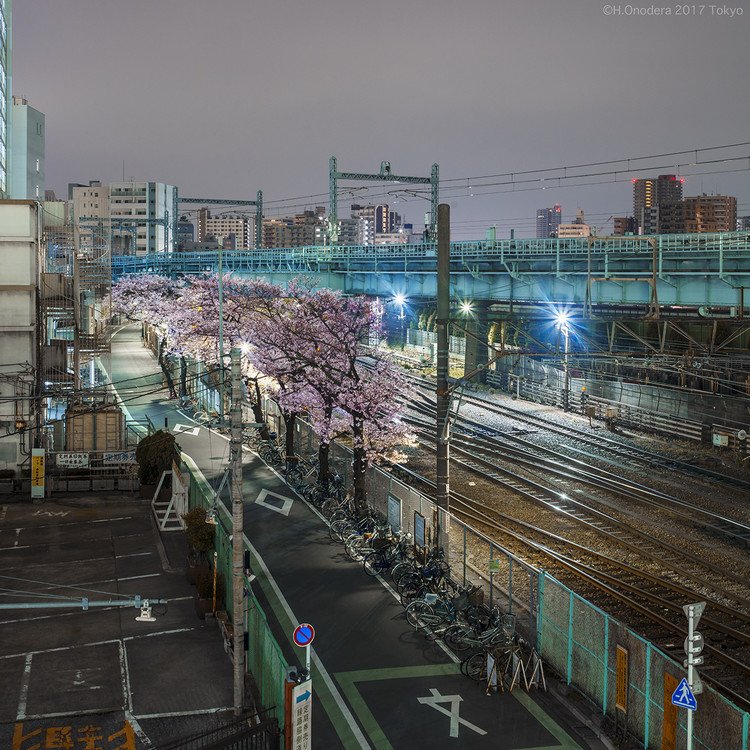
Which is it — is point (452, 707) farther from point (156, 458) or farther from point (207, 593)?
point (156, 458)

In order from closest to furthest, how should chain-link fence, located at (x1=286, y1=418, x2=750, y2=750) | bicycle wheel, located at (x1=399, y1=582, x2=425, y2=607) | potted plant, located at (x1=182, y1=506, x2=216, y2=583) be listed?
chain-link fence, located at (x1=286, y1=418, x2=750, y2=750), bicycle wheel, located at (x1=399, y1=582, x2=425, y2=607), potted plant, located at (x1=182, y1=506, x2=216, y2=583)

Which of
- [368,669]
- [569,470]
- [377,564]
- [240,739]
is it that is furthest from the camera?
[569,470]

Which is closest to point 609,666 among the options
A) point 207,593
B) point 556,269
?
point 207,593

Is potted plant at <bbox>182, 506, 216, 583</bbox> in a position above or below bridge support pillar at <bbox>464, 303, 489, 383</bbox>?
below

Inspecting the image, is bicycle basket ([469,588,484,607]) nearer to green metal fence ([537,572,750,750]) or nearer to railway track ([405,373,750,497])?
green metal fence ([537,572,750,750])

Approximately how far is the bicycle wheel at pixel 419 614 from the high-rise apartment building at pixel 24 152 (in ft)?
209

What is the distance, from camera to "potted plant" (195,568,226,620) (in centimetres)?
1947

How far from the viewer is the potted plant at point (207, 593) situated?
766 inches

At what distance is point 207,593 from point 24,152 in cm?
6636

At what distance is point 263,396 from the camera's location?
148ft

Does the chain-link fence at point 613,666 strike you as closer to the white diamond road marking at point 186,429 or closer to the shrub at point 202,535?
the shrub at point 202,535

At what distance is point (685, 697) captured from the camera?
11211 millimetres

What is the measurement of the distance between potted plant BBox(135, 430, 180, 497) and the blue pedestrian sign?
21697mm

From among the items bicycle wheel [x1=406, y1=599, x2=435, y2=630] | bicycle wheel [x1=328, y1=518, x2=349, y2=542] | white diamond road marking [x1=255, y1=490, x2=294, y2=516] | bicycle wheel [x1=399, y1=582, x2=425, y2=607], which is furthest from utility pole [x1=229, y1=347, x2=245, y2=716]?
white diamond road marking [x1=255, y1=490, x2=294, y2=516]
